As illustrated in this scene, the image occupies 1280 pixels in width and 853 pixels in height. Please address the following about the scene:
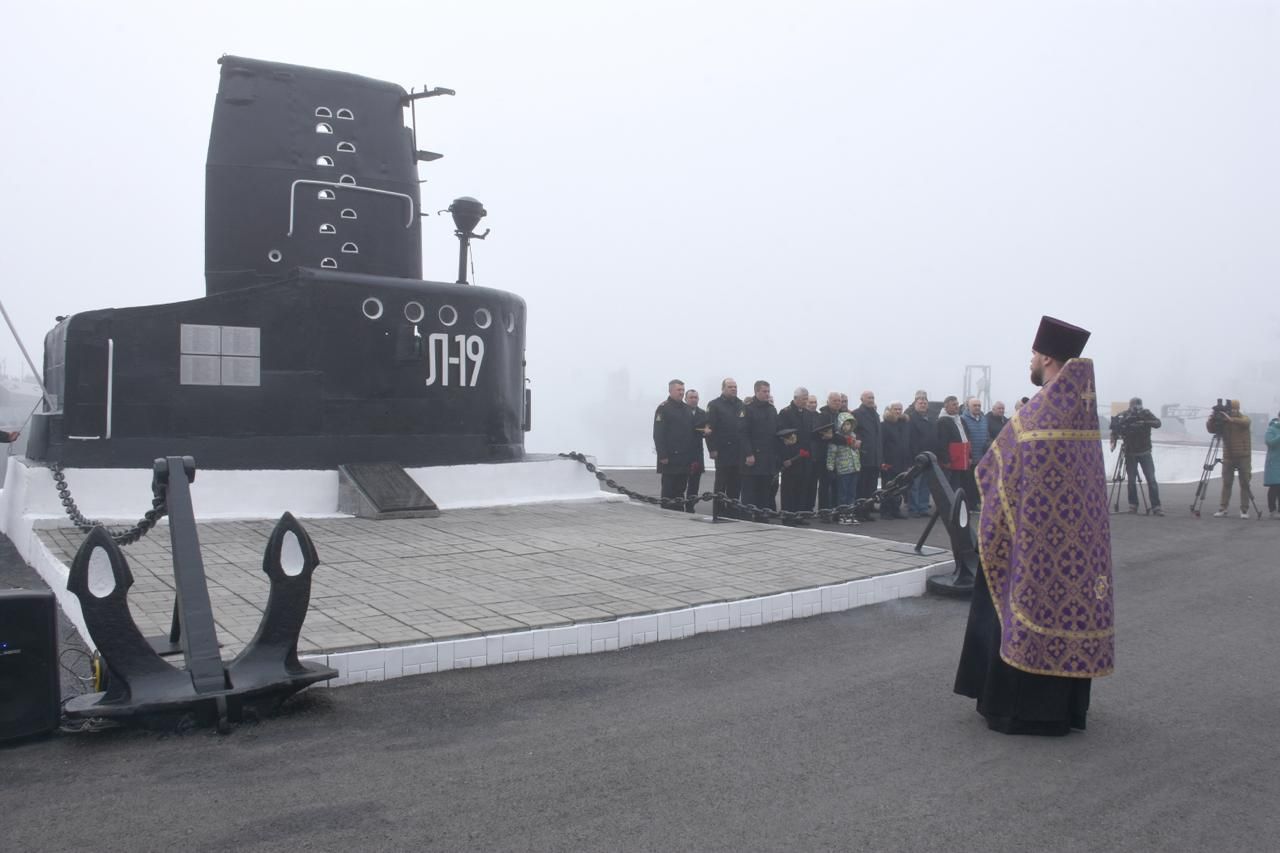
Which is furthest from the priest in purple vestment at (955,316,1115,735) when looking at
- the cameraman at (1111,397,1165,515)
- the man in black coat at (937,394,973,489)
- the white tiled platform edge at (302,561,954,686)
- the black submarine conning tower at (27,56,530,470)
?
the cameraman at (1111,397,1165,515)

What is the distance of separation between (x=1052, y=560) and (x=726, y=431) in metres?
7.04

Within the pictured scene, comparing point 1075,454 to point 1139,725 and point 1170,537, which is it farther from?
point 1170,537

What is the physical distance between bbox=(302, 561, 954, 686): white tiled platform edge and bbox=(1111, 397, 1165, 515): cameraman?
8.31 m

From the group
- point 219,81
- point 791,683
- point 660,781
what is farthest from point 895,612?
point 219,81

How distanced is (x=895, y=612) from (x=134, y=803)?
4643mm

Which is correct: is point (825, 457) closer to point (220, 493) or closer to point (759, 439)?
point (759, 439)

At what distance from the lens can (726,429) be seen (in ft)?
36.9

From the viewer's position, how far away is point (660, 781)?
362cm

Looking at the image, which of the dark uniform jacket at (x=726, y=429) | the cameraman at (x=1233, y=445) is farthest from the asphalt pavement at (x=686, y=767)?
the cameraman at (x=1233, y=445)

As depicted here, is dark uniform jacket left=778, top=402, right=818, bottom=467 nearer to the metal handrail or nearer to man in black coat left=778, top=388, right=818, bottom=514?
man in black coat left=778, top=388, right=818, bottom=514

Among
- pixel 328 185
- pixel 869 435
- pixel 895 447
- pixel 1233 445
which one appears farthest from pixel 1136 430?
pixel 328 185

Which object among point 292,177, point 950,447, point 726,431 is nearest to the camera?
point 292,177

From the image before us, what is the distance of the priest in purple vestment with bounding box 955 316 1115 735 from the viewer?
13.8 ft

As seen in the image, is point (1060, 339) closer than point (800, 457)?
Yes
